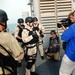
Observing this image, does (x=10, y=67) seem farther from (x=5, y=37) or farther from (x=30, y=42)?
(x=30, y=42)

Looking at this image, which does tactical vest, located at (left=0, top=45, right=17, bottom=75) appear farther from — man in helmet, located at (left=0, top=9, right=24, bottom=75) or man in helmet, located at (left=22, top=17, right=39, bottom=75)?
man in helmet, located at (left=22, top=17, right=39, bottom=75)

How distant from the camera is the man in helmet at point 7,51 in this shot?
2398 mm

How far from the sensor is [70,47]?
3.24m

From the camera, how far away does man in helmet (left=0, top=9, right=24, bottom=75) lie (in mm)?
2398

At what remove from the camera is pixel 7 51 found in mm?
2422

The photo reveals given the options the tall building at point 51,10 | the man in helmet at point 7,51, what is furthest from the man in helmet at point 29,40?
the tall building at point 51,10

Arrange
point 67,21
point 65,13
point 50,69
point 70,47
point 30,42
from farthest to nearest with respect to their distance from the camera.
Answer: point 65,13 < point 50,69 < point 30,42 < point 67,21 < point 70,47

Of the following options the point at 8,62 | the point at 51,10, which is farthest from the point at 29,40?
the point at 51,10

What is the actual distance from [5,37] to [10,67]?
0.41 m

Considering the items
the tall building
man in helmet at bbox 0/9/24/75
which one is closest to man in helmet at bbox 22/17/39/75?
man in helmet at bbox 0/9/24/75

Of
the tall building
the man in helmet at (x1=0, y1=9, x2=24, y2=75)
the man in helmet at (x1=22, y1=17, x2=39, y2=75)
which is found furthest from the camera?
the tall building

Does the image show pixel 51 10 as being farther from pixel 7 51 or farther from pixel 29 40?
pixel 7 51

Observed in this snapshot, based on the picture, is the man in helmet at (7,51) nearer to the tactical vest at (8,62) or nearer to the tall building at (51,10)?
the tactical vest at (8,62)

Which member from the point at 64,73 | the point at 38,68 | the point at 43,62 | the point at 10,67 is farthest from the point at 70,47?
the point at 43,62
